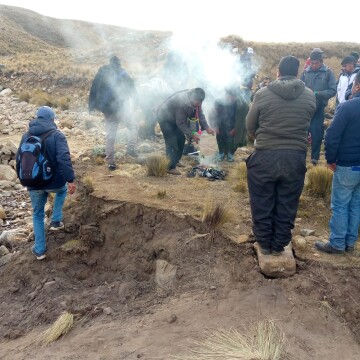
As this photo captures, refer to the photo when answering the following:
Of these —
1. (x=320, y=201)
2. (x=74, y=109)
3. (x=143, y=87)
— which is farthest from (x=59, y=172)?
(x=74, y=109)

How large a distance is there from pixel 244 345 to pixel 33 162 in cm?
279

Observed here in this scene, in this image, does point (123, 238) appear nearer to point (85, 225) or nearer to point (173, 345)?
point (85, 225)

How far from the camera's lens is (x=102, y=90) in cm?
641

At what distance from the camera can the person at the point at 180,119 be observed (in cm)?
595

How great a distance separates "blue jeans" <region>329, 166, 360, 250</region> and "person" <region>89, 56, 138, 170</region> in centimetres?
394

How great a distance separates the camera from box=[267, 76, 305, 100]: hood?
10.9ft

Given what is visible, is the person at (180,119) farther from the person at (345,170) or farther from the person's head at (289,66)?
the person at (345,170)

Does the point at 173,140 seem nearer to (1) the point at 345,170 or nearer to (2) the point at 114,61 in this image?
(2) the point at 114,61

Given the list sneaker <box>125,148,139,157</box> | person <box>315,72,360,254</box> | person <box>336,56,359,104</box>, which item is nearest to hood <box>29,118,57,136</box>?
person <box>315,72,360,254</box>

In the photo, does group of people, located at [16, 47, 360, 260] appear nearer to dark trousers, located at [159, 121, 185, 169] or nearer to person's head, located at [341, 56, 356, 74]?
dark trousers, located at [159, 121, 185, 169]

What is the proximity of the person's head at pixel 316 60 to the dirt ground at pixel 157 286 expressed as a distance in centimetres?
237

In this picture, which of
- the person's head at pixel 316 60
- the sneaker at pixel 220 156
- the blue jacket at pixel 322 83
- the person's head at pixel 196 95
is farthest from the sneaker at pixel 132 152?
the person's head at pixel 316 60

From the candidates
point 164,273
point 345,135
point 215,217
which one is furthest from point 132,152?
point 345,135

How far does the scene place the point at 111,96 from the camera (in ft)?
21.1
